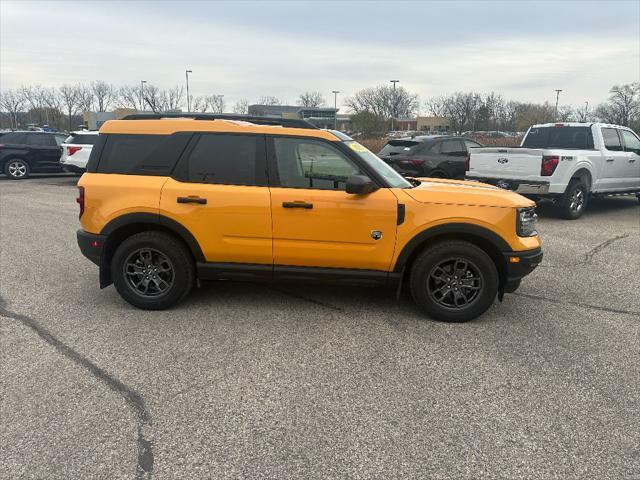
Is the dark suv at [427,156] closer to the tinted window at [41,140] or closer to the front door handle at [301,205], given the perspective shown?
the front door handle at [301,205]

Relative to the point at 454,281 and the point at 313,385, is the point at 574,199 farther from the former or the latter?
the point at 313,385

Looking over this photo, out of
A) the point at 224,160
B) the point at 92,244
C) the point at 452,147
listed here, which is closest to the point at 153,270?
the point at 92,244

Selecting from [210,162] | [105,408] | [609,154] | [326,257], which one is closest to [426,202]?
[326,257]

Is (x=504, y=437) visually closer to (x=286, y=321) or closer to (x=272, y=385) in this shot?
(x=272, y=385)

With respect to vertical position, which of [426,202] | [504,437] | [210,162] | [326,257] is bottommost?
[504,437]

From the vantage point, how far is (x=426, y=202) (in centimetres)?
420

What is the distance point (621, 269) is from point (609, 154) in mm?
4929

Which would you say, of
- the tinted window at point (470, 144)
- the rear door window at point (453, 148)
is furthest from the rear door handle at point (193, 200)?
the tinted window at point (470, 144)

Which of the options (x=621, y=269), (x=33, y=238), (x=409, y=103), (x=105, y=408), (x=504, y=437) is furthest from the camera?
A: (x=409, y=103)

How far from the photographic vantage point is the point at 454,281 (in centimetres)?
433

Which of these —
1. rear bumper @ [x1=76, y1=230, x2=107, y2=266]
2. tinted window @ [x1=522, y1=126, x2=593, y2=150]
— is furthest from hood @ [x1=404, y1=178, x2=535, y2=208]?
tinted window @ [x1=522, y1=126, x2=593, y2=150]

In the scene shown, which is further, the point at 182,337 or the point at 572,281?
the point at 572,281

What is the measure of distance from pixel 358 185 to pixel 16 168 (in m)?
16.4

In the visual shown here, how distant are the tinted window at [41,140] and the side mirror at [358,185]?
15893 millimetres
